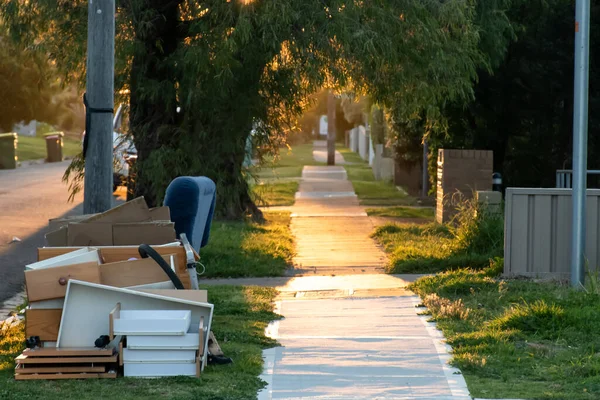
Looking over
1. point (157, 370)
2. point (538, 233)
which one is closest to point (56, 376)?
point (157, 370)

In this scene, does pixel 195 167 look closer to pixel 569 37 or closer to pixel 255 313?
pixel 255 313

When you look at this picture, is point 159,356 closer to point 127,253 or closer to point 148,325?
point 148,325

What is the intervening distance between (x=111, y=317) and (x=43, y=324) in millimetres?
548

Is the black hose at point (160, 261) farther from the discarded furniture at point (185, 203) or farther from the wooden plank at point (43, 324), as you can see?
the discarded furniture at point (185, 203)

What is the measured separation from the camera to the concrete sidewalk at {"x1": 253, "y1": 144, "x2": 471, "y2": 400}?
6988 millimetres

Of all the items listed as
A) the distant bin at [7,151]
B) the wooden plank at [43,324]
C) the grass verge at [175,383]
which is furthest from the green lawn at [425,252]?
the distant bin at [7,151]

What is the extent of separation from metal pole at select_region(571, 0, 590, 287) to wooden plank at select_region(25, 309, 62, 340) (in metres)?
5.81

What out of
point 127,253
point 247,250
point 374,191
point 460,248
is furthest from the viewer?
point 374,191

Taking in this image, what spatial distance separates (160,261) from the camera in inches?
292

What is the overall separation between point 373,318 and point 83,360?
355cm

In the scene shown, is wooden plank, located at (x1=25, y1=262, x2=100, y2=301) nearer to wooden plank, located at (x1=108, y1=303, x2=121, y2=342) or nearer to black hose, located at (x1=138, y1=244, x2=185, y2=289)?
wooden plank, located at (x1=108, y1=303, x2=121, y2=342)

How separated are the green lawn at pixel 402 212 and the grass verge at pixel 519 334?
30.1ft

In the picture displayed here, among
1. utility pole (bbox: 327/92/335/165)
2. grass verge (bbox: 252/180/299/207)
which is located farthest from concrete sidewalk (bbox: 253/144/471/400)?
utility pole (bbox: 327/92/335/165)

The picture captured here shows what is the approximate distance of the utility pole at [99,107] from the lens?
9.17 meters
